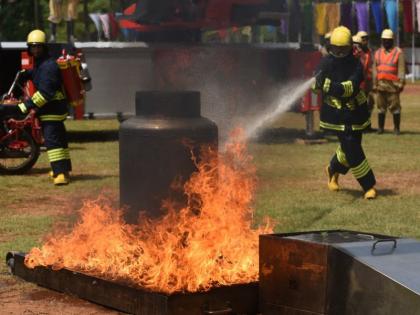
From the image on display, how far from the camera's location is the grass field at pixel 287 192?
9.76 m

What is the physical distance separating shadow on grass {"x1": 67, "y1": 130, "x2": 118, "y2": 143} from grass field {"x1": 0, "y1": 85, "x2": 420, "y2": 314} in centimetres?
137

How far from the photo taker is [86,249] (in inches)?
286

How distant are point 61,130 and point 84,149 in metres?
5.00

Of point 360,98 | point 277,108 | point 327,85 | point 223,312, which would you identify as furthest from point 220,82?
point 223,312

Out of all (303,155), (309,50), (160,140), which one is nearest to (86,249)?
(160,140)

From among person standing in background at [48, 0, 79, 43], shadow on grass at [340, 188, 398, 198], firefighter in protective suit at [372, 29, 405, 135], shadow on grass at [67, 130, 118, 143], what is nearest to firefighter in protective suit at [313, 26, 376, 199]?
shadow on grass at [340, 188, 398, 198]

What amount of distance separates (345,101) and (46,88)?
11.0 feet

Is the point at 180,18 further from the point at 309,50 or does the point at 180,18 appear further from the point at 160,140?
the point at 309,50

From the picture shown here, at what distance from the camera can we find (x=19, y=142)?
14.1 metres

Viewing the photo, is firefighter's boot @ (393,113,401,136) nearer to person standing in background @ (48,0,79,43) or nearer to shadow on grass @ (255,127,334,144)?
shadow on grass @ (255,127,334,144)

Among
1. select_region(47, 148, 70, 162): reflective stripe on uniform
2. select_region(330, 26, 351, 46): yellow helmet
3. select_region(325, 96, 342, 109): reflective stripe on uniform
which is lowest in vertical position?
select_region(47, 148, 70, 162): reflective stripe on uniform

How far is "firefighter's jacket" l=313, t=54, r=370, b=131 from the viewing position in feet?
36.7

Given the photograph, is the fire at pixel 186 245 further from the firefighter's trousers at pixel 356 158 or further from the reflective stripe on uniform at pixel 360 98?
the firefighter's trousers at pixel 356 158

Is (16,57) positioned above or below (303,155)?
above
